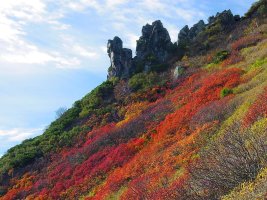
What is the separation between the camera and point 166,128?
33219 mm

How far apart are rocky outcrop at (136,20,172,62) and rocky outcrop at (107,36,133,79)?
198 cm

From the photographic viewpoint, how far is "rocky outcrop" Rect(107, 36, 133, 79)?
58969 millimetres

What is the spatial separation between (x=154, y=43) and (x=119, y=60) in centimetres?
616

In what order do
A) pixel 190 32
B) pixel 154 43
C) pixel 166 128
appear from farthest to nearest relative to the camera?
1. pixel 190 32
2. pixel 154 43
3. pixel 166 128

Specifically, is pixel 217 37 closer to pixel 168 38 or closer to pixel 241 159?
pixel 168 38

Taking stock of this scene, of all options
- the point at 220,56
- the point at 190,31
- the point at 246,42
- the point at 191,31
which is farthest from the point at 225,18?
the point at 220,56

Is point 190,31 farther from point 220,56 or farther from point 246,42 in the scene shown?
point 220,56

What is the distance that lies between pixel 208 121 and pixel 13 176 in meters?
24.5

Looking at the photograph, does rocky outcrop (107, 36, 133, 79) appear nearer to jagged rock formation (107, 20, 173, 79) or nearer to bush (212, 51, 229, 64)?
jagged rock formation (107, 20, 173, 79)

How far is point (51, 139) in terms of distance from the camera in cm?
4966

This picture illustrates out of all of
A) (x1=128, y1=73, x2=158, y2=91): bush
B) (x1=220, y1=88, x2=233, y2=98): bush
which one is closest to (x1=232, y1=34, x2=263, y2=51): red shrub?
(x1=128, y1=73, x2=158, y2=91): bush

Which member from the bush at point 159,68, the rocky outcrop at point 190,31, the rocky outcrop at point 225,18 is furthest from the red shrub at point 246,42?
the rocky outcrop at point 190,31

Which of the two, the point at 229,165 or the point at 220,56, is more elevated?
the point at 220,56

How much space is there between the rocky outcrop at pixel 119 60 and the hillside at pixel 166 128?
0.14 m
